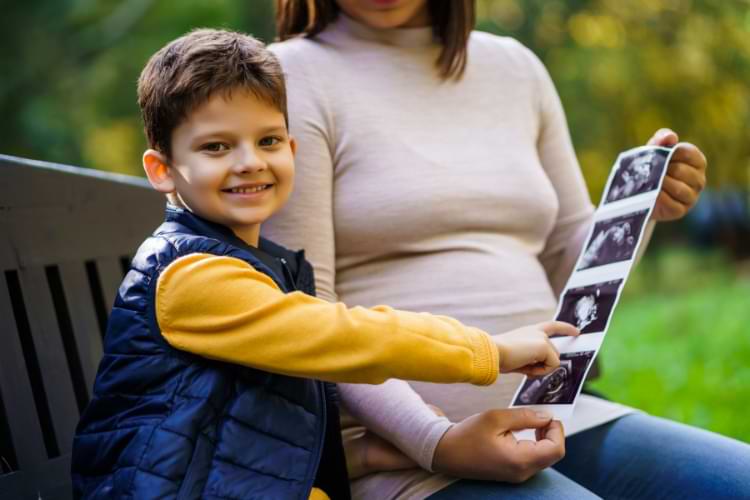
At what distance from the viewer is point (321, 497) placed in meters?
1.51

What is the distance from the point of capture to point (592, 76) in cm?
863

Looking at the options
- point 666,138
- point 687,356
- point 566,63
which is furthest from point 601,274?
point 566,63

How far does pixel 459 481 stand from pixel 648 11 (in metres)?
7.98

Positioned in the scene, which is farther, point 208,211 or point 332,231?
point 332,231

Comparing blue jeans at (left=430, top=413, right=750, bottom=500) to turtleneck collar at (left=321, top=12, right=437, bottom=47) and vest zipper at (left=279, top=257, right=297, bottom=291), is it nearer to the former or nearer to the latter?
vest zipper at (left=279, top=257, right=297, bottom=291)

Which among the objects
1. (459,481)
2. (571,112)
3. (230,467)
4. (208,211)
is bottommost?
(571,112)

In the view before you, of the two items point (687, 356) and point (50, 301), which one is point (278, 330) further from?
point (687, 356)

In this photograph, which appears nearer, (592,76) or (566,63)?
(592,76)

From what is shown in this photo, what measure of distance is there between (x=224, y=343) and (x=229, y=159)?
0.32 metres

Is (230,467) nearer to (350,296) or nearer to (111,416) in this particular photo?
(111,416)

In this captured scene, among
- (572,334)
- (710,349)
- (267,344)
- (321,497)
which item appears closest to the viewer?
(267,344)

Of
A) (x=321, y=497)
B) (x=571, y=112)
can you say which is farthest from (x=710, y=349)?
(x=571, y=112)

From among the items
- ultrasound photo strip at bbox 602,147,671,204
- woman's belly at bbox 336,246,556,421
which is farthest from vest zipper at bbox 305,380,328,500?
ultrasound photo strip at bbox 602,147,671,204

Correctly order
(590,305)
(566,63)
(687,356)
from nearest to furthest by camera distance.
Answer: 1. (590,305)
2. (687,356)
3. (566,63)
